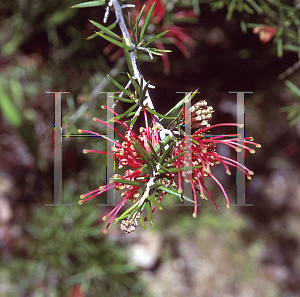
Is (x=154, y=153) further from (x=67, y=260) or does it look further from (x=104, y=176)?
(x=67, y=260)

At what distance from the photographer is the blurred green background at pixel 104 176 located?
1.92 ft

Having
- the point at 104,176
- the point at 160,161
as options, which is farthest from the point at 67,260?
the point at 160,161

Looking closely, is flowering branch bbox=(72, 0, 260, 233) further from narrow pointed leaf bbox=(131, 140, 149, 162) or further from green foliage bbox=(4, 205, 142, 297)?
green foliage bbox=(4, 205, 142, 297)

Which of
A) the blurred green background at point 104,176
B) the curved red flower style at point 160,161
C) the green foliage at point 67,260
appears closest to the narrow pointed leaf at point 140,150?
the curved red flower style at point 160,161

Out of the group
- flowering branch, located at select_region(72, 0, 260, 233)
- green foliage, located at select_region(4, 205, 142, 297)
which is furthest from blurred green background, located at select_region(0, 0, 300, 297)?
flowering branch, located at select_region(72, 0, 260, 233)

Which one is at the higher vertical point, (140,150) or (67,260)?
(140,150)

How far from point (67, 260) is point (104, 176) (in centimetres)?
25

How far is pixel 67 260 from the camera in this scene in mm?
676

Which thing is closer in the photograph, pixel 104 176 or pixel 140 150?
pixel 140 150

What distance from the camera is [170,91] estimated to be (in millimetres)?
723

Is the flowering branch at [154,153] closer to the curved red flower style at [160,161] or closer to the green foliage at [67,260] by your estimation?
the curved red flower style at [160,161]

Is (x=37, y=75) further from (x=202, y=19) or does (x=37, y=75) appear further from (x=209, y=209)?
(x=209, y=209)

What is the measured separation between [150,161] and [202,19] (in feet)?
1.87

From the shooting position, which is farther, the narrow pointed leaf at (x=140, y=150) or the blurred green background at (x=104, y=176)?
the blurred green background at (x=104, y=176)
